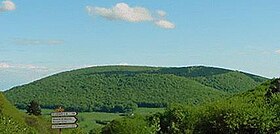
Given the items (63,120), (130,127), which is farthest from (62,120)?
(130,127)

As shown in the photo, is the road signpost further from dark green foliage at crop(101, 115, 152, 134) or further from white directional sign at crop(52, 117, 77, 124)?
dark green foliage at crop(101, 115, 152, 134)

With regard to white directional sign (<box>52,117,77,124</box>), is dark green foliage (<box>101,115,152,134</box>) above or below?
below

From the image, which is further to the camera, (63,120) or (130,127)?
(130,127)

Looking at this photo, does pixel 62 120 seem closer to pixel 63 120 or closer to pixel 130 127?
pixel 63 120

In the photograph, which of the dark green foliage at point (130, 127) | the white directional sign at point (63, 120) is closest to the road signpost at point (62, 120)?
the white directional sign at point (63, 120)

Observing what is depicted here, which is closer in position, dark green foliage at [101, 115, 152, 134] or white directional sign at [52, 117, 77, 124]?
white directional sign at [52, 117, 77, 124]

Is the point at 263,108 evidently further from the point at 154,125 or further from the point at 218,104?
the point at 154,125

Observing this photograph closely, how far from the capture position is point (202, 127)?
62469 millimetres

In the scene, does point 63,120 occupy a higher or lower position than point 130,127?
higher

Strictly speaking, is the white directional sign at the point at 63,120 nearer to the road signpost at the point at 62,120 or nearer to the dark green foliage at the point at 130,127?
the road signpost at the point at 62,120

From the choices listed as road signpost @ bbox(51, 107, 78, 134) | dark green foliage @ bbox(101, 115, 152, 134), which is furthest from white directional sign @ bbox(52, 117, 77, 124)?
dark green foliage @ bbox(101, 115, 152, 134)

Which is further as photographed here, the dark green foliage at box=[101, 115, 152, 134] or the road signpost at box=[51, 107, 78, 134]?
the dark green foliage at box=[101, 115, 152, 134]

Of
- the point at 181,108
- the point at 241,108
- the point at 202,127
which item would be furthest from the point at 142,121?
the point at 241,108

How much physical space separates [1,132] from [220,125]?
28.8 metres
